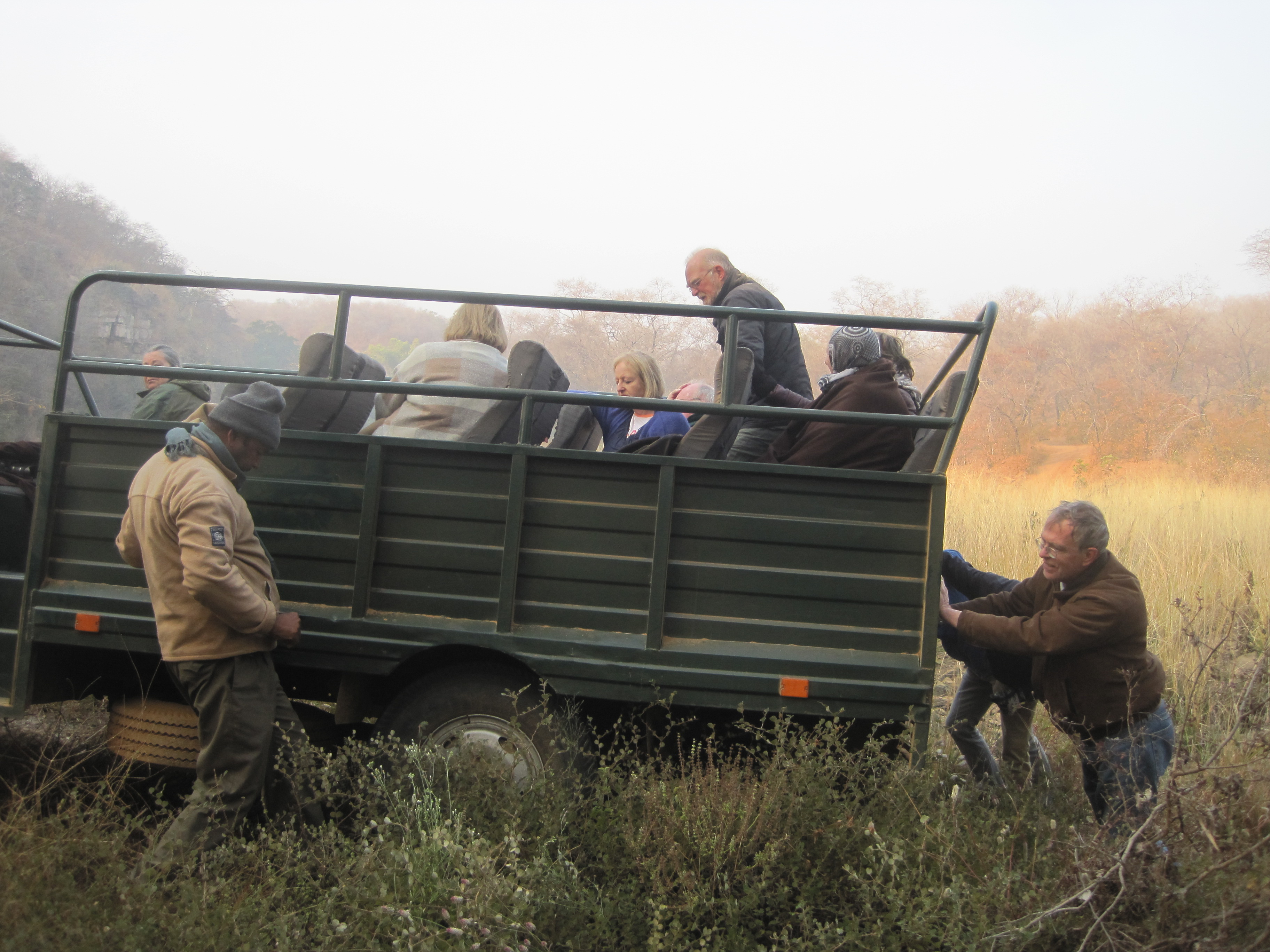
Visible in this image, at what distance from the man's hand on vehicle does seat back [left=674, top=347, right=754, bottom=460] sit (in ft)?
5.20

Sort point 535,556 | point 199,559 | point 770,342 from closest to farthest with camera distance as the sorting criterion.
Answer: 1. point 199,559
2. point 535,556
3. point 770,342

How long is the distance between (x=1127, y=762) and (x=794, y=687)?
1.47 meters

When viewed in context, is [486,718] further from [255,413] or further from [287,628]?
[255,413]

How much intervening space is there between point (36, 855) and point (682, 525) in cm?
234

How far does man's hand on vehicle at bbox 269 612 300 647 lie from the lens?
3492 millimetres

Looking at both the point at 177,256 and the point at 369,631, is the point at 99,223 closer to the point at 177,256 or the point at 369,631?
the point at 177,256

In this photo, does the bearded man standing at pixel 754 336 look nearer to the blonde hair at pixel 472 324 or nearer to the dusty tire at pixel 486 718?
the blonde hair at pixel 472 324

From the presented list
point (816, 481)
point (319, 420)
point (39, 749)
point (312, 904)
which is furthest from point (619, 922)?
point (39, 749)

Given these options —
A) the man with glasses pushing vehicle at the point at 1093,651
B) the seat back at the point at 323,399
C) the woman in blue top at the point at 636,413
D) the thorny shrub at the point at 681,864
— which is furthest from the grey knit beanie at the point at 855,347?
the seat back at the point at 323,399

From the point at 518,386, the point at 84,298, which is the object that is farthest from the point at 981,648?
the point at 84,298

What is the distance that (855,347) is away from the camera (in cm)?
380

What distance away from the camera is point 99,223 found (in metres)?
28.3

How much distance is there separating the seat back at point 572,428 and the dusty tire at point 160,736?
186 cm

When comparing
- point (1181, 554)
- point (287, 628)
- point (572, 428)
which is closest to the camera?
point (287, 628)
